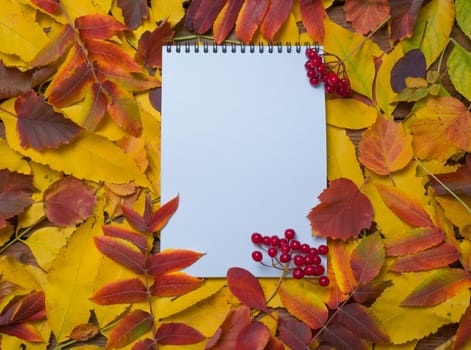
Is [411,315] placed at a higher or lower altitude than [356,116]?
lower

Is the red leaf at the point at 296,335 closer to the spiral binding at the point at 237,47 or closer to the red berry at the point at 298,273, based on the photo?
the red berry at the point at 298,273

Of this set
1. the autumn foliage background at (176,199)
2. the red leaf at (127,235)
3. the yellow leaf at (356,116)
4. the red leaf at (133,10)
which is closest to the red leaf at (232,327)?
the autumn foliage background at (176,199)

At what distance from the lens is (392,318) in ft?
1.82

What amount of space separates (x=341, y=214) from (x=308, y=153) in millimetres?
70

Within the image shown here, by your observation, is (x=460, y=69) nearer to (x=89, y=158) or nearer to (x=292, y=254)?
(x=292, y=254)

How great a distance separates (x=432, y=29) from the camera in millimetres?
588

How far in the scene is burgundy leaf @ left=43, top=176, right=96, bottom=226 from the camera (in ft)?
1.89

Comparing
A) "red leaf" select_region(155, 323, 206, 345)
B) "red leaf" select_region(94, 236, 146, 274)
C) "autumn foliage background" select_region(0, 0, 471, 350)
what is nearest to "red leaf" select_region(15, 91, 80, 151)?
"autumn foliage background" select_region(0, 0, 471, 350)

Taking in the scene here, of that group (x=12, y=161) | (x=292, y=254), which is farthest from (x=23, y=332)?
(x=292, y=254)

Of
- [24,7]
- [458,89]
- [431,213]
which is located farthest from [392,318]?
[24,7]

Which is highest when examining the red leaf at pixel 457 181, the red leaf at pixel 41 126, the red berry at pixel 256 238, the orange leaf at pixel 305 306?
the red leaf at pixel 41 126

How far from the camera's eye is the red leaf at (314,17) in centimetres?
59

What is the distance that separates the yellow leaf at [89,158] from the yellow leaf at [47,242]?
0.20 feet

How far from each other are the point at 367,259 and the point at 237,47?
25 centimetres
